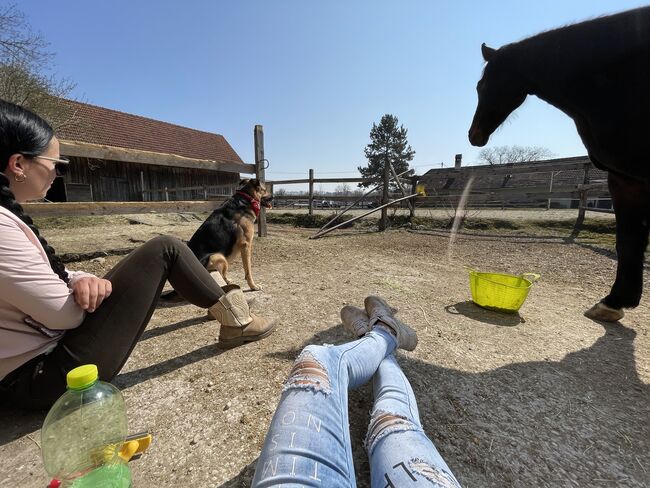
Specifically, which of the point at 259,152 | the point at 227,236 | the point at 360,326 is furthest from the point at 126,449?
the point at 259,152

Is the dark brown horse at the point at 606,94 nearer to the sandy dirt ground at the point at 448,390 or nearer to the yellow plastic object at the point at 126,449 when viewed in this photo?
the sandy dirt ground at the point at 448,390

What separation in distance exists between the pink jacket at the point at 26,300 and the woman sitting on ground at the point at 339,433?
957 millimetres

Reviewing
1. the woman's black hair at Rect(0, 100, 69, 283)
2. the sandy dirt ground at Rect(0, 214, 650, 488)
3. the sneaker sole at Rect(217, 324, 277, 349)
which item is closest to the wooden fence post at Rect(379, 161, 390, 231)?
the sandy dirt ground at Rect(0, 214, 650, 488)

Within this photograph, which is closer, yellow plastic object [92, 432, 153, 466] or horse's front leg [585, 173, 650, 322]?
yellow plastic object [92, 432, 153, 466]

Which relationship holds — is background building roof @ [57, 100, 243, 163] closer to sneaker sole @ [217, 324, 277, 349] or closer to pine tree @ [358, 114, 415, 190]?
sneaker sole @ [217, 324, 277, 349]

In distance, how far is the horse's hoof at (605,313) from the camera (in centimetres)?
253

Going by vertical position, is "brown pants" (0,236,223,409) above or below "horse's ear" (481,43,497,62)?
below

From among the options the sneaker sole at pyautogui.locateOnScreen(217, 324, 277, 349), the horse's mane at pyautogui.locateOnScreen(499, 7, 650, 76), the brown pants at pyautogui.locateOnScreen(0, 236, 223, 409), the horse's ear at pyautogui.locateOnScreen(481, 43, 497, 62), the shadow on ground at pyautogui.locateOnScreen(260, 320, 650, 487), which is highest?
the horse's ear at pyautogui.locateOnScreen(481, 43, 497, 62)

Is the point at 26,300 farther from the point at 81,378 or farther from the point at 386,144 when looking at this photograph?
the point at 386,144

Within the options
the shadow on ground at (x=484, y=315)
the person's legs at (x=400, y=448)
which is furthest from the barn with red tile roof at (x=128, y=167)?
the person's legs at (x=400, y=448)

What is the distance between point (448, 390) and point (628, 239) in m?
2.05

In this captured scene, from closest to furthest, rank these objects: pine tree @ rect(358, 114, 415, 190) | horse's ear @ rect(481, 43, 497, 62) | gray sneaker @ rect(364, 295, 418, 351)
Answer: gray sneaker @ rect(364, 295, 418, 351) < horse's ear @ rect(481, 43, 497, 62) < pine tree @ rect(358, 114, 415, 190)

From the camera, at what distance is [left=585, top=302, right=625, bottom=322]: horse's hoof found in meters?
2.53

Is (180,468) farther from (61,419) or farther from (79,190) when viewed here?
(79,190)
